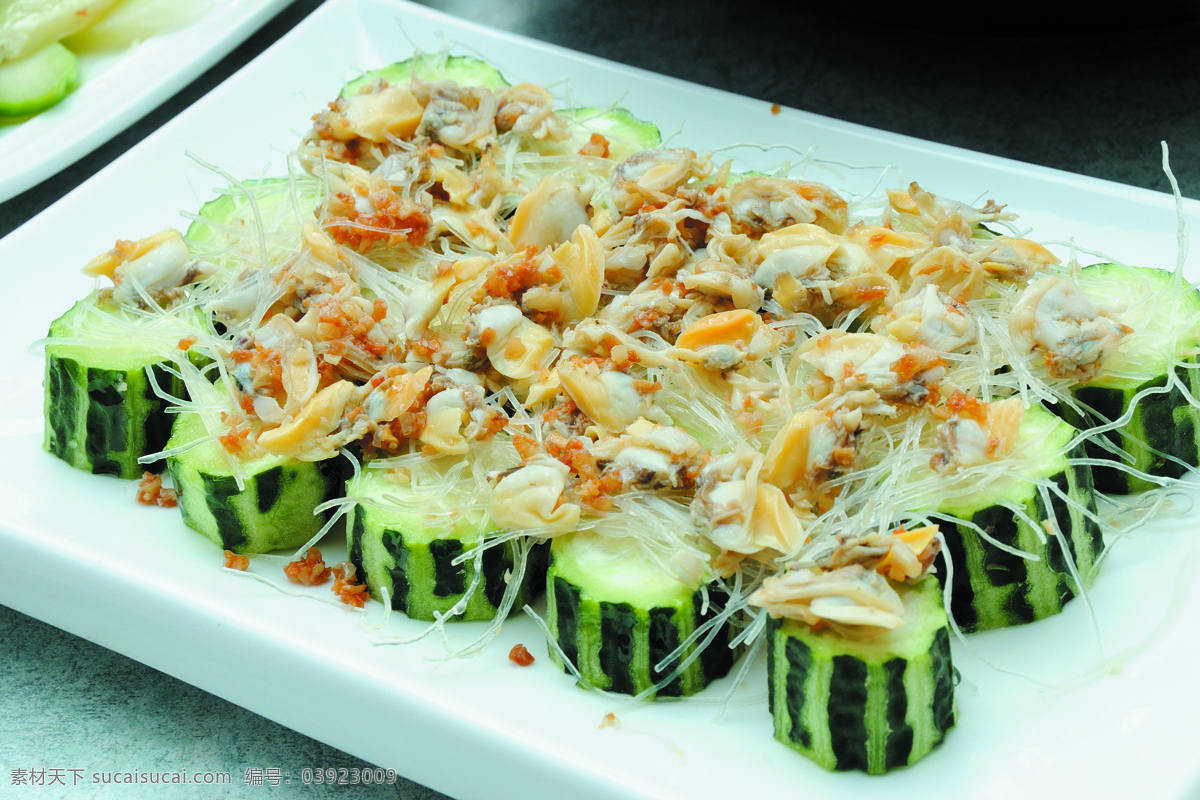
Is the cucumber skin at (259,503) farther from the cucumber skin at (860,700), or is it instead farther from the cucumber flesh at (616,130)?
the cucumber flesh at (616,130)

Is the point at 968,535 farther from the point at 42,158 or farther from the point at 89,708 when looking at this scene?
the point at 42,158

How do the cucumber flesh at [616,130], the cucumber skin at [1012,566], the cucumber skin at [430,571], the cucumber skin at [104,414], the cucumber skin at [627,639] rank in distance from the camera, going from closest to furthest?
the cucumber skin at [627,639]
the cucumber skin at [1012,566]
the cucumber skin at [430,571]
the cucumber skin at [104,414]
the cucumber flesh at [616,130]

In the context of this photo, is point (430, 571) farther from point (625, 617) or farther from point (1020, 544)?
point (1020, 544)

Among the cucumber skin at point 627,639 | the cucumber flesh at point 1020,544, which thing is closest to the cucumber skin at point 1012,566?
the cucumber flesh at point 1020,544

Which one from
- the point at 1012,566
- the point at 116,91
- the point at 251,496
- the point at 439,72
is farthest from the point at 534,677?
the point at 116,91

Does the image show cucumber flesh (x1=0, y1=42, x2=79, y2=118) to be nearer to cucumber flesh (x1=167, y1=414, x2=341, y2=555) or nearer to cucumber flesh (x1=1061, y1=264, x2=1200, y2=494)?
cucumber flesh (x1=167, y1=414, x2=341, y2=555)
